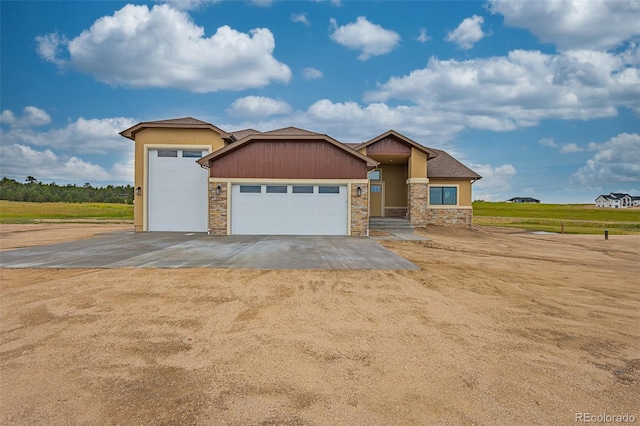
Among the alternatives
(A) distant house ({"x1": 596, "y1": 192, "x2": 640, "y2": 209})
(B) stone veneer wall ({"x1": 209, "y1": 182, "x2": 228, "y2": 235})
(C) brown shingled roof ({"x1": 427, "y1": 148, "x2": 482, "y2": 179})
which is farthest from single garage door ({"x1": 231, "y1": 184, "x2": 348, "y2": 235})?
(A) distant house ({"x1": 596, "y1": 192, "x2": 640, "y2": 209})

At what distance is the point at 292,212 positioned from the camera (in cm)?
1486

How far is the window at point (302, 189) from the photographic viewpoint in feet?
48.8

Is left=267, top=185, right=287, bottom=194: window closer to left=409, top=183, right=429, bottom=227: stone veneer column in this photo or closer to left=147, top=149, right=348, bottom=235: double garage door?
left=147, top=149, right=348, bottom=235: double garage door

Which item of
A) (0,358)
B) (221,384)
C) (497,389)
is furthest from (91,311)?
(497,389)

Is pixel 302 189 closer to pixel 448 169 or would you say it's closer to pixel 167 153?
pixel 167 153

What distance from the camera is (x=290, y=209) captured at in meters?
14.9

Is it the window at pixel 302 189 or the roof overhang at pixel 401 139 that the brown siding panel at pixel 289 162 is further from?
the roof overhang at pixel 401 139

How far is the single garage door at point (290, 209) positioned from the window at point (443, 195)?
25.6 ft

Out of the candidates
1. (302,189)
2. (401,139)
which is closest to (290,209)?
(302,189)

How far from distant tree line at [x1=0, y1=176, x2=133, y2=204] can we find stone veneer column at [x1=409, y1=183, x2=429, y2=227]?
52605 millimetres

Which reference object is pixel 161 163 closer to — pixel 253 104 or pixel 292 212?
pixel 292 212

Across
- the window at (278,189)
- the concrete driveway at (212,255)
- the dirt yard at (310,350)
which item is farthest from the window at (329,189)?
the dirt yard at (310,350)

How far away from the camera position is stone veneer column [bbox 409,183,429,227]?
18656 mm

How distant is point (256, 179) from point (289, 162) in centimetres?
169
